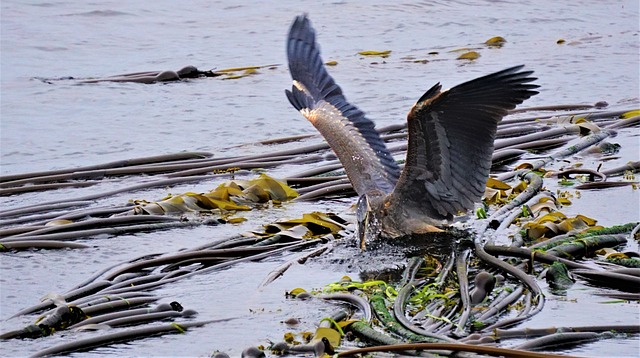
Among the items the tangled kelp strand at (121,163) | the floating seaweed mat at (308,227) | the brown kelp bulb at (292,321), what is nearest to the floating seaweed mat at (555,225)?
the floating seaweed mat at (308,227)

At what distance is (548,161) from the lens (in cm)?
776

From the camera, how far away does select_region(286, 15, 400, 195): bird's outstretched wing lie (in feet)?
23.0

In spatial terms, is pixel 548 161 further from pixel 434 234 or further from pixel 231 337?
pixel 231 337

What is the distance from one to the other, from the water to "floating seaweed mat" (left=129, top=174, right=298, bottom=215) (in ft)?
0.58

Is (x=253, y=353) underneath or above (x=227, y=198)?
above

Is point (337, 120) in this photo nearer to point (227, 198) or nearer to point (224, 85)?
point (227, 198)

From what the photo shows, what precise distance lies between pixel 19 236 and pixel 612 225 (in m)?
3.33

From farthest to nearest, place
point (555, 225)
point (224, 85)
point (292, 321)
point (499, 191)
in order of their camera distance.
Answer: point (224, 85) → point (499, 191) → point (555, 225) → point (292, 321)

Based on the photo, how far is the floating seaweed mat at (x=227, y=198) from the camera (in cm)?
694

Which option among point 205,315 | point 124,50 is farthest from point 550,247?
point 124,50

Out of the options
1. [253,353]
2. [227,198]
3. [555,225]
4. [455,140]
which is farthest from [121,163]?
[253,353]

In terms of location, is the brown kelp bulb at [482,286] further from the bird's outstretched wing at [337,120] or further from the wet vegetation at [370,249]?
the bird's outstretched wing at [337,120]

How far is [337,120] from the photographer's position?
24.7 ft

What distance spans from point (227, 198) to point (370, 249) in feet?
3.94
